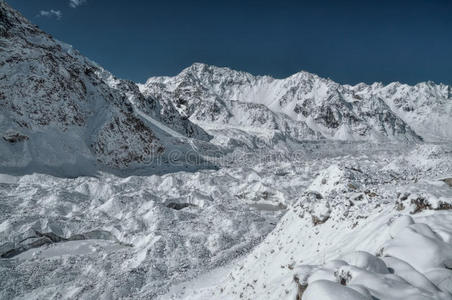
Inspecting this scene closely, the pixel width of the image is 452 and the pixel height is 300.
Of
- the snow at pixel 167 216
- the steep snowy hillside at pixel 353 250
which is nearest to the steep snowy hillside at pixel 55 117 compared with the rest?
the snow at pixel 167 216

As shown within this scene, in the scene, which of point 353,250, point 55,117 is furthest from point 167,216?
point 55,117

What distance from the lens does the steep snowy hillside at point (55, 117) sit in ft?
153

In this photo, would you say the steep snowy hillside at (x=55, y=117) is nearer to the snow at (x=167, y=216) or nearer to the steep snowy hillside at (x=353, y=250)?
the snow at (x=167, y=216)

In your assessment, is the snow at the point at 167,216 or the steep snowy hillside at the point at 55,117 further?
the steep snowy hillside at the point at 55,117

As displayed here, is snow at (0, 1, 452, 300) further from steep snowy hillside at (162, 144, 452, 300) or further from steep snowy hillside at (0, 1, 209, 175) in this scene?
steep snowy hillside at (0, 1, 209, 175)

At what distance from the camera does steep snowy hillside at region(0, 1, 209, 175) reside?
153ft

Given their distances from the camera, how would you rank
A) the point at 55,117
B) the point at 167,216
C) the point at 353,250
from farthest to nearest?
the point at 55,117 → the point at 167,216 → the point at 353,250

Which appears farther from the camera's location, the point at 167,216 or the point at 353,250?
the point at 167,216

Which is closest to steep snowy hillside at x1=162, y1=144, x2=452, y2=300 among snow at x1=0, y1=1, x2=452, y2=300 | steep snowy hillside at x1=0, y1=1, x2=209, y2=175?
snow at x1=0, y1=1, x2=452, y2=300

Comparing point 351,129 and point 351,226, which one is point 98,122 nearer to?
point 351,226

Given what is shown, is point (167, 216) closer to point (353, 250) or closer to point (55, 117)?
point (353, 250)

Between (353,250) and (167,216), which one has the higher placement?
(353,250)

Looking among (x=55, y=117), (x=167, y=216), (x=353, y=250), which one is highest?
(x=55, y=117)

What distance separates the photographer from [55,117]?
177 ft
